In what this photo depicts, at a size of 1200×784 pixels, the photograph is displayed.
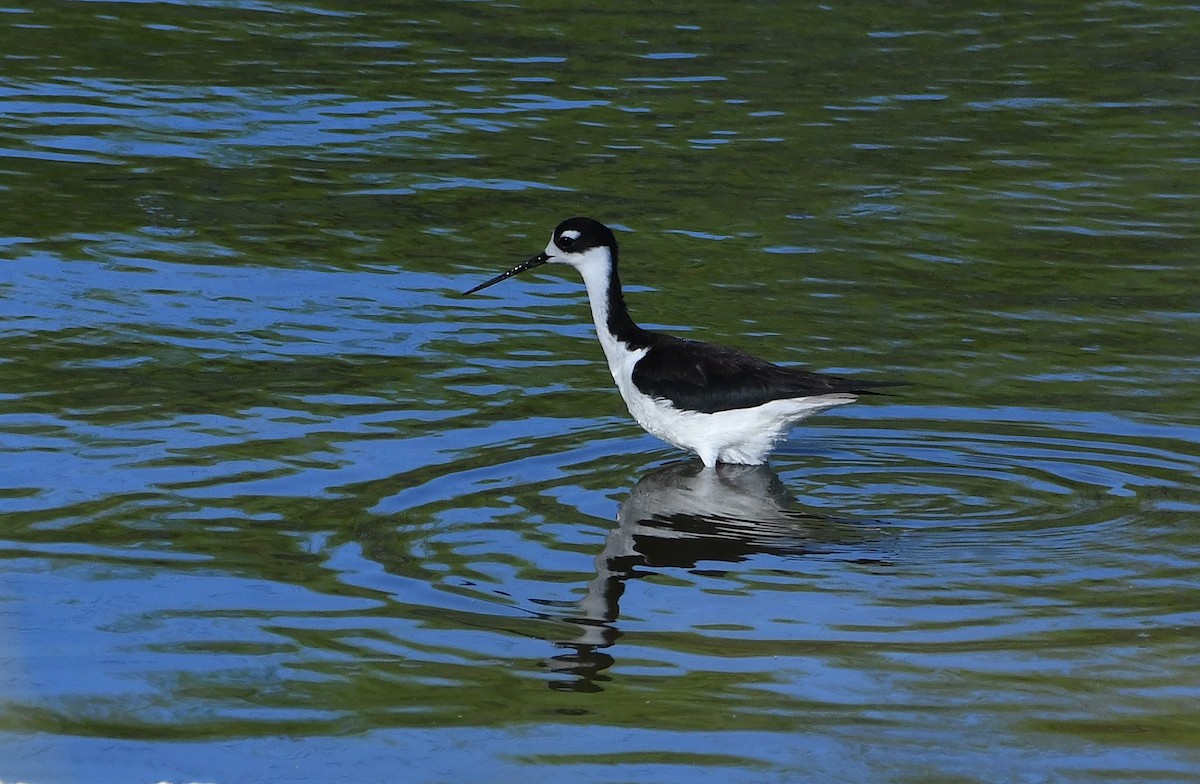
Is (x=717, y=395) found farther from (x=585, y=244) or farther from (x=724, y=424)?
(x=585, y=244)

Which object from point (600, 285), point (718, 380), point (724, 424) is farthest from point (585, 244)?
point (724, 424)

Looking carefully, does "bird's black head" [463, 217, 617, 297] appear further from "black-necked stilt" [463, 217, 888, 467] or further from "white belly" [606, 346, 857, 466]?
"white belly" [606, 346, 857, 466]

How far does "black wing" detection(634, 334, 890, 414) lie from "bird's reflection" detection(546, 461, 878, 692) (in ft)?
1.55

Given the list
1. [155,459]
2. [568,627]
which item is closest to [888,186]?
[155,459]

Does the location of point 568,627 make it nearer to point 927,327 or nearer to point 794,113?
point 927,327

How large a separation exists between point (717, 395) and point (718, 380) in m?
0.11

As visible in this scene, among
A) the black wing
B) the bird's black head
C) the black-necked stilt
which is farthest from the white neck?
the black wing

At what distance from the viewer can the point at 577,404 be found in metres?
12.5

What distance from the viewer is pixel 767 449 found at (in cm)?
1176

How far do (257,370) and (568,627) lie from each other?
4.81 meters

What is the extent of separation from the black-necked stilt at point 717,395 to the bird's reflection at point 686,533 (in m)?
0.21

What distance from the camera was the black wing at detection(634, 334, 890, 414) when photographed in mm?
11242

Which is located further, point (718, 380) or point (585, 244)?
point (585, 244)

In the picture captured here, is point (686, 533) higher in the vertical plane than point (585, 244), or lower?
lower
